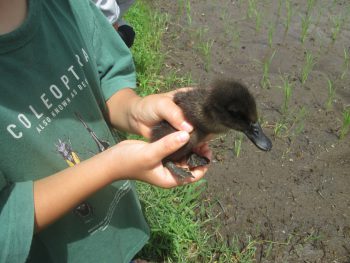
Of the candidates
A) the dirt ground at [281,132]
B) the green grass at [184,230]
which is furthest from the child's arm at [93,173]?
the dirt ground at [281,132]

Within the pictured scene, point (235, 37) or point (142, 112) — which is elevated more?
point (142, 112)

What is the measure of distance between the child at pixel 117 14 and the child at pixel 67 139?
88 centimetres

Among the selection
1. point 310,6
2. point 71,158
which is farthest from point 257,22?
point 71,158

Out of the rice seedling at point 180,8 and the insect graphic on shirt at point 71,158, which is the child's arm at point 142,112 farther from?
the rice seedling at point 180,8

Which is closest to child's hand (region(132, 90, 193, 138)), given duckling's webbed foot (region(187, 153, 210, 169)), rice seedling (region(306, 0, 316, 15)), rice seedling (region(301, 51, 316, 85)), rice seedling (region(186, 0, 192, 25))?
duckling's webbed foot (region(187, 153, 210, 169))

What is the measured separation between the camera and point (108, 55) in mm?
1863

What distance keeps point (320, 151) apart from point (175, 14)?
2378 mm

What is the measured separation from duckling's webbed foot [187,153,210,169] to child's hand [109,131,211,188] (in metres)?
0.22

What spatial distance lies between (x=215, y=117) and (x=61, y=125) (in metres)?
0.61

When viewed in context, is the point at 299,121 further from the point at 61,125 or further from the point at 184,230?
the point at 61,125

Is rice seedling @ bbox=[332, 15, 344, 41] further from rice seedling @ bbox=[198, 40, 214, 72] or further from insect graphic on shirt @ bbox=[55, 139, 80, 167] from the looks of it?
insect graphic on shirt @ bbox=[55, 139, 80, 167]

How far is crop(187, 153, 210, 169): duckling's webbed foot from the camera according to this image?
171cm

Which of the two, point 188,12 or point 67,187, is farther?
point 188,12

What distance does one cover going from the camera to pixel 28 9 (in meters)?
1.42
